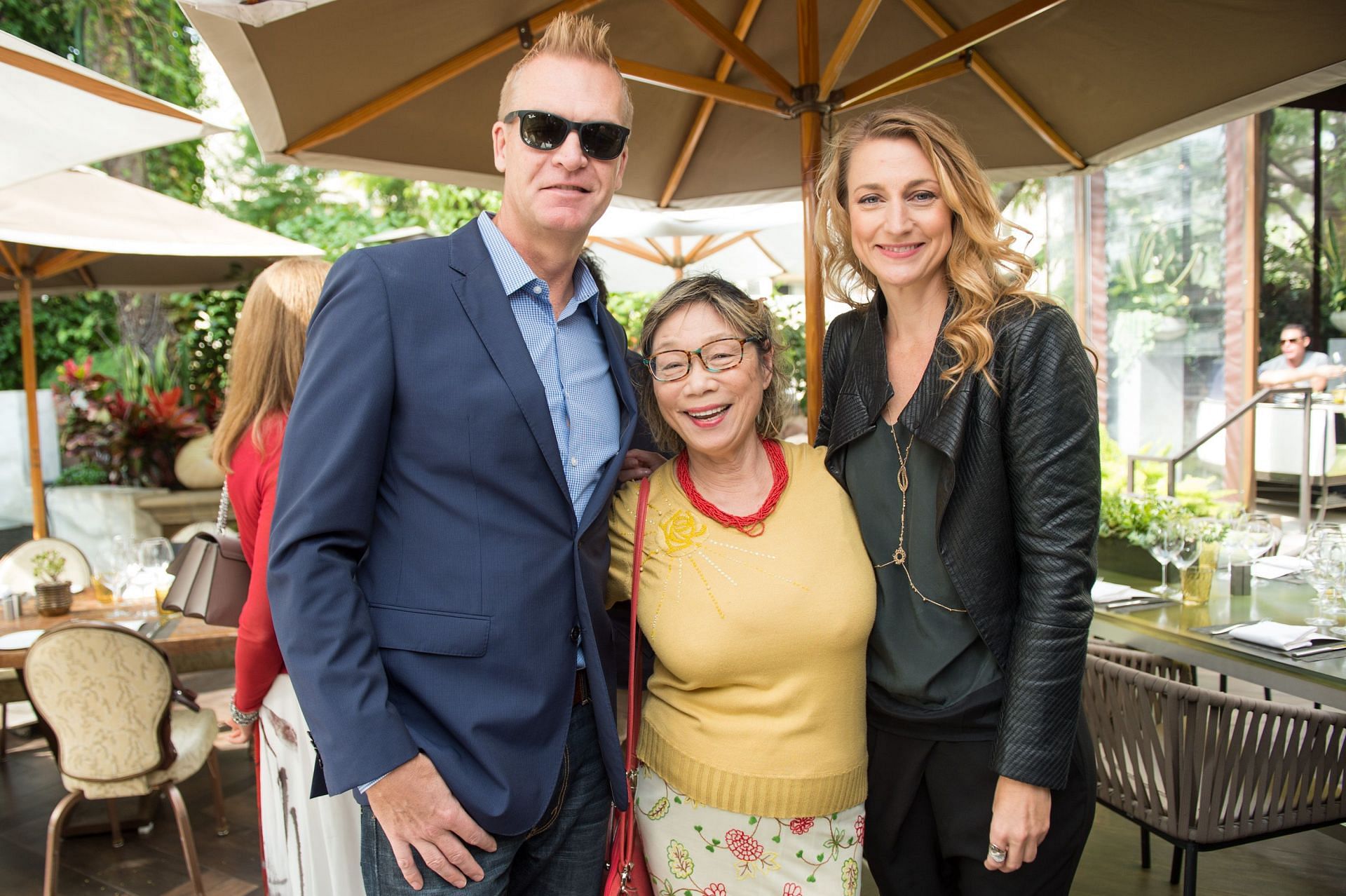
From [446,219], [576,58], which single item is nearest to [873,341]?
[576,58]

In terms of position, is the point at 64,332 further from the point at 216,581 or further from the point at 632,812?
the point at 632,812

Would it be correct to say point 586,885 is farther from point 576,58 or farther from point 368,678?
point 576,58

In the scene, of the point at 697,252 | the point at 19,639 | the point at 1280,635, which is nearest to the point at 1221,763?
the point at 1280,635

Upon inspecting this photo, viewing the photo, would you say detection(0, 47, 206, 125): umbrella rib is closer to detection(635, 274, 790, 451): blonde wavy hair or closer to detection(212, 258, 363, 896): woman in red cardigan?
detection(212, 258, 363, 896): woman in red cardigan

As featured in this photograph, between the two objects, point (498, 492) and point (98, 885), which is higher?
point (498, 492)

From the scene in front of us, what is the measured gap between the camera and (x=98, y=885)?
11.9ft

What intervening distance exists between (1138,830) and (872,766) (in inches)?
106

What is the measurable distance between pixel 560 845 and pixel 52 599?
12.5ft

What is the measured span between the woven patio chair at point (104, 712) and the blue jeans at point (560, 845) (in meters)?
2.19

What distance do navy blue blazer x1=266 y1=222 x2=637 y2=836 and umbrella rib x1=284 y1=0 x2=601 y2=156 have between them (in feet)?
5.44

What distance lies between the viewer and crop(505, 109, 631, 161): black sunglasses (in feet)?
5.33

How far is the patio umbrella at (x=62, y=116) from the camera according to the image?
2865mm

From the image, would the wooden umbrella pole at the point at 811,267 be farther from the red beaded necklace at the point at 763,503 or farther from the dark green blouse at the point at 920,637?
the dark green blouse at the point at 920,637

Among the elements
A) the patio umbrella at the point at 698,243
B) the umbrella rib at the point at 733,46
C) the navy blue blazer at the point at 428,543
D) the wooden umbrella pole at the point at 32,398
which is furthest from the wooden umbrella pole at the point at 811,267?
the wooden umbrella pole at the point at 32,398
